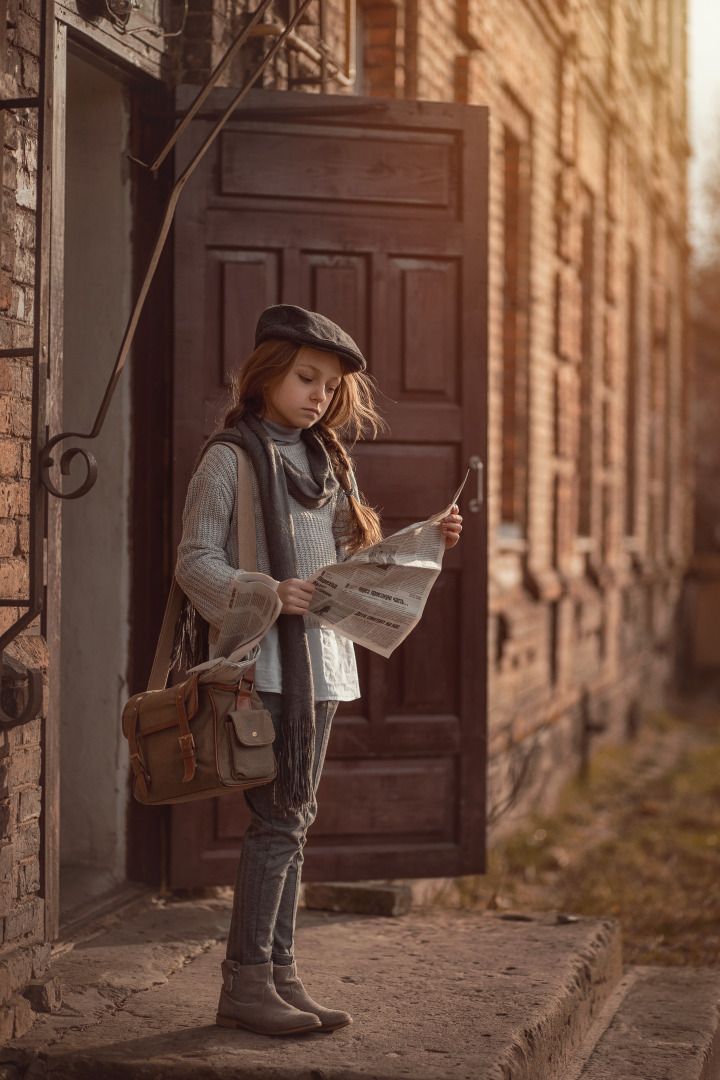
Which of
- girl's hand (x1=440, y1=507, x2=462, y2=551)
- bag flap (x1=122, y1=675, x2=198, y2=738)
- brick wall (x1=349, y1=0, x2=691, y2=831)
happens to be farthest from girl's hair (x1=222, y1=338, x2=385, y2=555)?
brick wall (x1=349, y1=0, x2=691, y2=831)

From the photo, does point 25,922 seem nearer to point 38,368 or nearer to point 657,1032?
point 38,368

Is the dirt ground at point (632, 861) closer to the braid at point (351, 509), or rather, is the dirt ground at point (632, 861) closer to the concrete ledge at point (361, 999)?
the concrete ledge at point (361, 999)

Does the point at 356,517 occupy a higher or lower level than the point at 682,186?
lower

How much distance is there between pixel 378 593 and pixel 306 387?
0.57 metres

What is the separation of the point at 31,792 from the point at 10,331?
3.92ft

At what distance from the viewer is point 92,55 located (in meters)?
3.98

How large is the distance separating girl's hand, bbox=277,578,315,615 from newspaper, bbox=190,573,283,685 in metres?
0.02

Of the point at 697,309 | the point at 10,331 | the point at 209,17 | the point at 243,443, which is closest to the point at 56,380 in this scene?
the point at 10,331

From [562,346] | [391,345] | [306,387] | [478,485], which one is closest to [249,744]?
[306,387]

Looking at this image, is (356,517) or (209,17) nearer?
(356,517)

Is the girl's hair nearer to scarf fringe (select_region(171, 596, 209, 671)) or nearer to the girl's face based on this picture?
the girl's face

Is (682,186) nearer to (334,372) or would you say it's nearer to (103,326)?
(103,326)

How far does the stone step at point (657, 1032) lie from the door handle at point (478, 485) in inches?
66.5

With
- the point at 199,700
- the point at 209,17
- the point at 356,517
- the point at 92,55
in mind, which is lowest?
the point at 199,700
